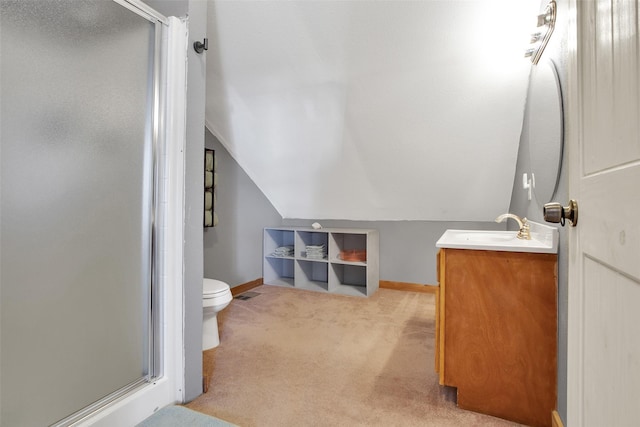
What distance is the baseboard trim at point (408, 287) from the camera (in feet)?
11.7

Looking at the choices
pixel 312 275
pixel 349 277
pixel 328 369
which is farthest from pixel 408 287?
pixel 328 369

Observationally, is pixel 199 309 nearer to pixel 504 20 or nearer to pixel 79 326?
pixel 79 326

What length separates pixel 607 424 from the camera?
62cm

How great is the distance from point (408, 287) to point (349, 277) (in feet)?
2.31

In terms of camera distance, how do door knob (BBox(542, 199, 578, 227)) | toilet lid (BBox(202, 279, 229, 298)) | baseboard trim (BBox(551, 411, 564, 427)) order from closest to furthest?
door knob (BBox(542, 199, 578, 227)) → baseboard trim (BBox(551, 411, 564, 427)) → toilet lid (BBox(202, 279, 229, 298))

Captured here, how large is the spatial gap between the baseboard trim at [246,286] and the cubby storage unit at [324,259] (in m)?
0.09

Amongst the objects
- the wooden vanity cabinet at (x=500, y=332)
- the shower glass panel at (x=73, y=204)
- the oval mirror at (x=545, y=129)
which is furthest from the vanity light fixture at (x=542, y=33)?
the shower glass panel at (x=73, y=204)

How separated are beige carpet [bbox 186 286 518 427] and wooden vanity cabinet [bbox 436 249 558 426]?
124mm

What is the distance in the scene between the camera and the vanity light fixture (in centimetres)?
145

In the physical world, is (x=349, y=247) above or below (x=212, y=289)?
above

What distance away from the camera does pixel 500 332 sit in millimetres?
1486

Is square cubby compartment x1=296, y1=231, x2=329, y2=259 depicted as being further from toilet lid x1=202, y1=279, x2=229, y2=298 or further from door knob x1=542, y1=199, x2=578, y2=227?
door knob x1=542, y1=199, x2=578, y2=227

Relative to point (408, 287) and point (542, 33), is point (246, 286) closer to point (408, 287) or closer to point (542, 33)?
point (408, 287)

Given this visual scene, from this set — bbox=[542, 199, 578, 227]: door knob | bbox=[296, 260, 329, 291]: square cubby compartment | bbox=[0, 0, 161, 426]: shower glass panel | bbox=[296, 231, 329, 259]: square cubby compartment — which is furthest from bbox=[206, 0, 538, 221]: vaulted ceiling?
bbox=[542, 199, 578, 227]: door knob
